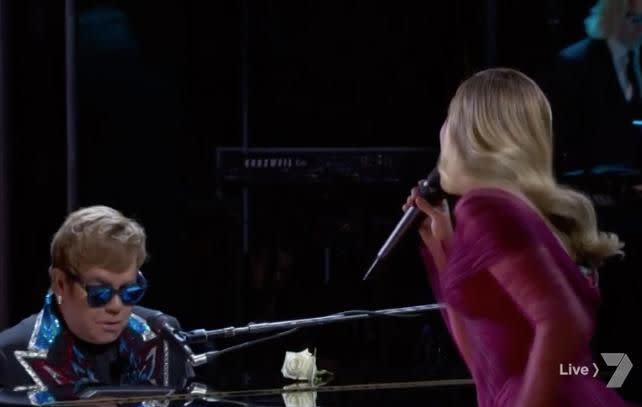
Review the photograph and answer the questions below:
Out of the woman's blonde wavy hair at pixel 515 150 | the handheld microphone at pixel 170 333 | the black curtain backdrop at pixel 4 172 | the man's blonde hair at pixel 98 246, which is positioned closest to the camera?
the woman's blonde wavy hair at pixel 515 150

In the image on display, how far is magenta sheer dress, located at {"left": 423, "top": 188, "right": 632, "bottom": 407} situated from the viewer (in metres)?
1.46

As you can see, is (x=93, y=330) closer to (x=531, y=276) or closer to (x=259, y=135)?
(x=531, y=276)

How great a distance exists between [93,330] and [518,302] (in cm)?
84

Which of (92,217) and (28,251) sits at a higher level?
(92,217)

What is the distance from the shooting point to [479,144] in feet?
5.21

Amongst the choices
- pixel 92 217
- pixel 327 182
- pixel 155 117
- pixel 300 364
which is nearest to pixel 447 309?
pixel 300 364

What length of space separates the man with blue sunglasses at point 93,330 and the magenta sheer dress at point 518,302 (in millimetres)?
615

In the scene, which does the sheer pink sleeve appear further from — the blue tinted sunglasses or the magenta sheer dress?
the blue tinted sunglasses

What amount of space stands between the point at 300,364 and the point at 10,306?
1.96m

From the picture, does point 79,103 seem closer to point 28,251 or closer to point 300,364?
point 28,251

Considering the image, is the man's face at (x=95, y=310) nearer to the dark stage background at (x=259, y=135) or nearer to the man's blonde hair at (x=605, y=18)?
the dark stage background at (x=259, y=135)

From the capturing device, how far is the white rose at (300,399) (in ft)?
5.64

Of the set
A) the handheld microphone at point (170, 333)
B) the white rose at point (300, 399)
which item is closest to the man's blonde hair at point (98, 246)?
the handheld microphone at point (170, 333)

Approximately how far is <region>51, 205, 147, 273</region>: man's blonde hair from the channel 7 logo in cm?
85
